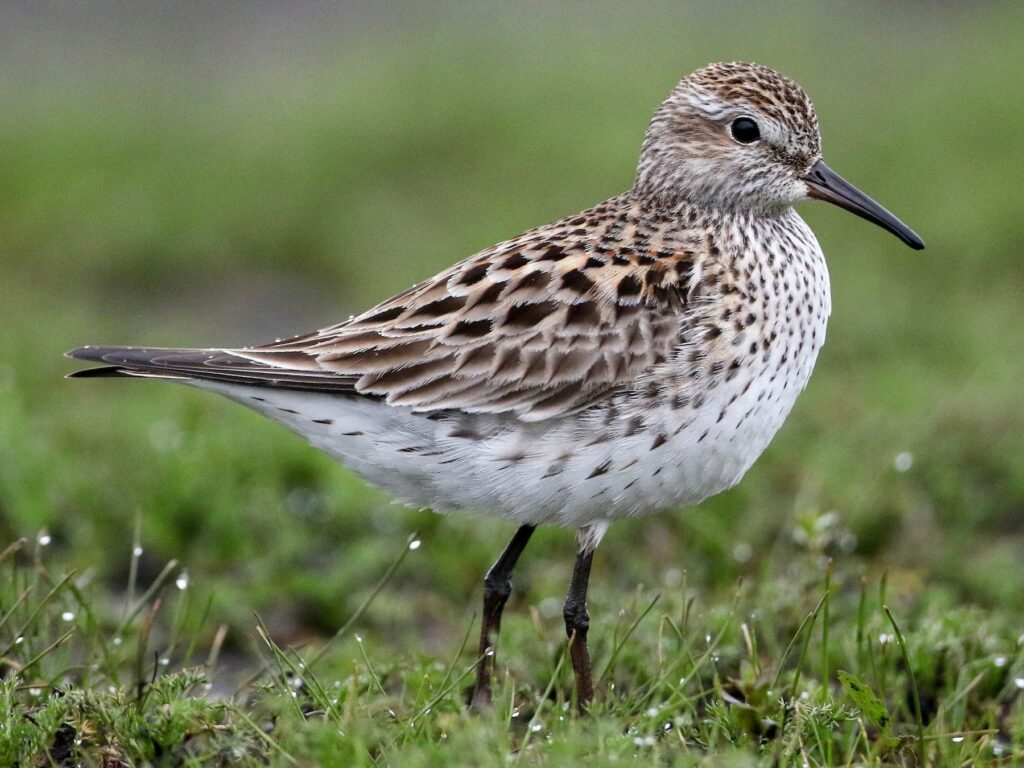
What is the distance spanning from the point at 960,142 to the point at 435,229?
4.48 m

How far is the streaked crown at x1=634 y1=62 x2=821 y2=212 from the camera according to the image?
5.53 meters

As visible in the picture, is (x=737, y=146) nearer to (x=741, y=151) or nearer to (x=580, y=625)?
(x=741, y=151)

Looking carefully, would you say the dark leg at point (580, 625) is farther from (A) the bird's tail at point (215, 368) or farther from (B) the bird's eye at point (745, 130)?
(B) the bird's eye at point (745, 130)

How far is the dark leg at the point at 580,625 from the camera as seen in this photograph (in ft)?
16.8

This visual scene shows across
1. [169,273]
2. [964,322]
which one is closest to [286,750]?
[964,322]

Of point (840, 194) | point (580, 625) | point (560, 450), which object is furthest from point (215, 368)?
point (840, 194)

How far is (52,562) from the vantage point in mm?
6738

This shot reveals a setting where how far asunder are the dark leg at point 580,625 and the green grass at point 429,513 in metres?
0.08

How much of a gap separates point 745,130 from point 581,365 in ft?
3.80

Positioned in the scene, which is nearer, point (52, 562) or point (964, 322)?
point (52, 562)

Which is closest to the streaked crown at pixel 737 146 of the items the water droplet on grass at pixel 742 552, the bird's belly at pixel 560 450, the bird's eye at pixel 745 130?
the bird's eye at pixel 745 130

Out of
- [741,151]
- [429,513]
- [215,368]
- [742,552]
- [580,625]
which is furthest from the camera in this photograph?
[429,513]

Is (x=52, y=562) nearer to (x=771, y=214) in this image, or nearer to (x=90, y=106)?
(x=771, y=214)

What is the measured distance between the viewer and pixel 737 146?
Answer: 5.54 meters
